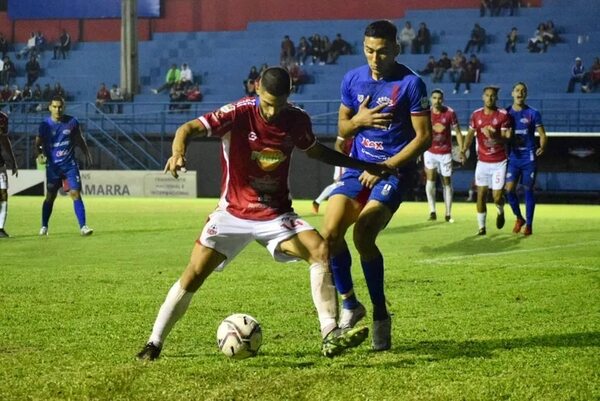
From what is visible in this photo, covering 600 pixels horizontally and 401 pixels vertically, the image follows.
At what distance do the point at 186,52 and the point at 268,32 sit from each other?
3323mm

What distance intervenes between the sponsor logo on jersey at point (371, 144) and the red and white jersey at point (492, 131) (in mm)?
10681

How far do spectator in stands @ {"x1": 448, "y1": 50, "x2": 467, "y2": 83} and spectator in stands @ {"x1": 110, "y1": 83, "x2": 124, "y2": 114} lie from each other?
11.3 m

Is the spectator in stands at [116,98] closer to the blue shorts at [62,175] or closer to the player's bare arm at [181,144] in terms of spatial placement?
the blue shorts at [62,175]

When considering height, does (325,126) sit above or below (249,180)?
below

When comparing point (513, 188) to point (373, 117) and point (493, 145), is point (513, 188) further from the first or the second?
point (373, 117)

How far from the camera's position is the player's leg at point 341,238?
8.62 metres

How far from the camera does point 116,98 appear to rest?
41.0m

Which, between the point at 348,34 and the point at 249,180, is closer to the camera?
the point at 249,180

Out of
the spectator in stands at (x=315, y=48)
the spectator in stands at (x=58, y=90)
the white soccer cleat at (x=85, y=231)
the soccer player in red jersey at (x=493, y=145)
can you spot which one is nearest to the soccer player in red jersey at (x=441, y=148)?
the soccer player in red jersey at (x=493, y=145)

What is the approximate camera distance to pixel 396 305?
34.9 feet

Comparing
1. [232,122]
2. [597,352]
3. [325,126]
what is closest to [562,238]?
[597,352]

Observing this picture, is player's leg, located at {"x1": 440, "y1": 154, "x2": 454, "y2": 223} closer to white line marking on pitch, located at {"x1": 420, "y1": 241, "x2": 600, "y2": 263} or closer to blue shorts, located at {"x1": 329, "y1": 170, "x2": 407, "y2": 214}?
white line marking on pitch, located at {"x1": 420, "y1": 241, "x2": 600, "y2": 263}

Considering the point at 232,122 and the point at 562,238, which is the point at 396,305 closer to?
the point at 232,122

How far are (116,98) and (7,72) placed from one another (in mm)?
6755
